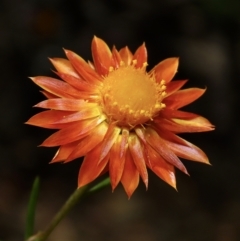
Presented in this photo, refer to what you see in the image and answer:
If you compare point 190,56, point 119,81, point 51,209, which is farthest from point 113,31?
point 119,81

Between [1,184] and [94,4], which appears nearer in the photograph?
[1,184]

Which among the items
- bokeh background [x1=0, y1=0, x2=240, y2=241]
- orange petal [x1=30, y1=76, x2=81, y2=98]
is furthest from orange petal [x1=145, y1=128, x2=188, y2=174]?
bokeh background [x1=0, y1=0, x2=240, y2=241]

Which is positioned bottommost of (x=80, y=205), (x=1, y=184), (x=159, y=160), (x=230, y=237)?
(x=230, y=237)

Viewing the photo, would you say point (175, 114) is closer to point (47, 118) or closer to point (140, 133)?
point (140, 133)

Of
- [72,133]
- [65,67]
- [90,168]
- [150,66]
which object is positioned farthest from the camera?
[150,66]

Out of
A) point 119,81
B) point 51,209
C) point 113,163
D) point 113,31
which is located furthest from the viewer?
point 113,31

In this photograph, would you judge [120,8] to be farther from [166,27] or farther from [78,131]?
[78,131]

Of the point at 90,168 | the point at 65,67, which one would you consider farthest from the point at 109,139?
the point at 65,67

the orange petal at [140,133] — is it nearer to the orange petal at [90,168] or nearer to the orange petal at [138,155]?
the orange petal at [138,155]
